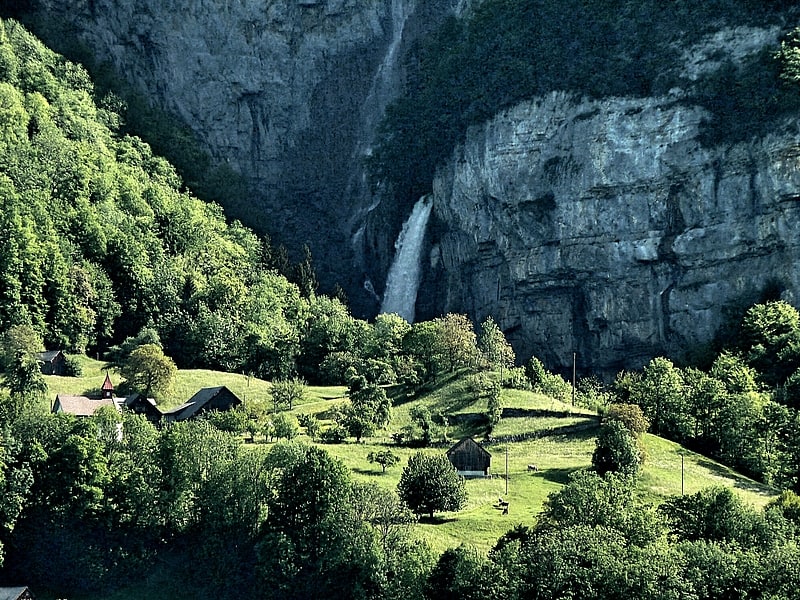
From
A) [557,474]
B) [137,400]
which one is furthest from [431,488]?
[137,400]

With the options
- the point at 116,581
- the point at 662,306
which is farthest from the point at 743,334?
the point at 116,581

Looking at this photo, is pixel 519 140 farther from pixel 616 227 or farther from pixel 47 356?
pixel 47 356

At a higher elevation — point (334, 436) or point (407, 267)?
point (407, 267)

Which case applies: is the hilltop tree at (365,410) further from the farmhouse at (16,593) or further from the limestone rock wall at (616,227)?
the limestone rock wall at (616,227)

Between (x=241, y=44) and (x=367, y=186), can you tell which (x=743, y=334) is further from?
(x=241, y=44)

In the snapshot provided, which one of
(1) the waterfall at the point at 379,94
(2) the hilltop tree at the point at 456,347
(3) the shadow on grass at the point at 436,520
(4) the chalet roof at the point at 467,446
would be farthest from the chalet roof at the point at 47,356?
(1) the waterfall at the point at 379,94

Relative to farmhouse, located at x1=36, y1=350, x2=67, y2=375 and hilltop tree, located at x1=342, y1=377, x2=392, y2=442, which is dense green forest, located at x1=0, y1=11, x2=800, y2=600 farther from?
farmhouse, located at x1=36, y1=350, x2=67, y2=375

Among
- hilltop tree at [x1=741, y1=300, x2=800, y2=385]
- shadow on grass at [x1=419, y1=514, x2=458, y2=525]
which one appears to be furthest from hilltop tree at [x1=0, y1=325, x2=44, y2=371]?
hilltop tree at [x1=741, y1=300, x2=800, y2=385]

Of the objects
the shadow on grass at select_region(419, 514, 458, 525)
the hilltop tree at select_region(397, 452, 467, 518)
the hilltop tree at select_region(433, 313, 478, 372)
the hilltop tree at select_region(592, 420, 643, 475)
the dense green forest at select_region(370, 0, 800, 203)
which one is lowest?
the shadow on grass at select_region(419, 514, 458, 525)
